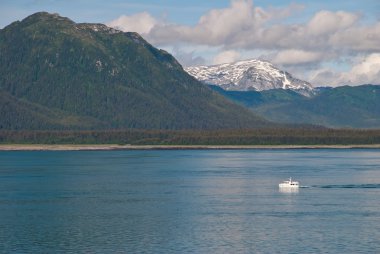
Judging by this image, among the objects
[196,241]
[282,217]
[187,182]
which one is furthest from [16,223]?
[187,182]

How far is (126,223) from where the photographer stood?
4345 inches

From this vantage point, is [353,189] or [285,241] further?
[353,189]

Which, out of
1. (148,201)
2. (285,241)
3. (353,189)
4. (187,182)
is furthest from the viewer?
(187,182)

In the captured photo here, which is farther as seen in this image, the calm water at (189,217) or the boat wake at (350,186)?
the boat wake at (350,186)

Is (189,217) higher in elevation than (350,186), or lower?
lower

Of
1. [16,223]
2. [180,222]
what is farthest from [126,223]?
[16,223]

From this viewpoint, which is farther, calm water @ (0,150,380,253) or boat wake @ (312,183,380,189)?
boat wake @ (312,183,380,189)

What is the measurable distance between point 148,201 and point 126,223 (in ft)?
90.8

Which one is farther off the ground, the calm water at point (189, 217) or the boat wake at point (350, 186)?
the boat wake at point (350, 186)

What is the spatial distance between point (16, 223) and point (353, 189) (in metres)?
73.3

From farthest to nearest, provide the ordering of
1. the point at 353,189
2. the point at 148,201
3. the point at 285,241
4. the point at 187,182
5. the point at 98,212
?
the point at 187,182, the point at 353,189, the point at 148,201, the point at 98,212, the point at 285,241

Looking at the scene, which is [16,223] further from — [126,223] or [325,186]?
[325,186]

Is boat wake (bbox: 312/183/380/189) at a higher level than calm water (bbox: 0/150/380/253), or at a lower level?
higher

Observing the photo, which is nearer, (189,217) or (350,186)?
(189,217)
